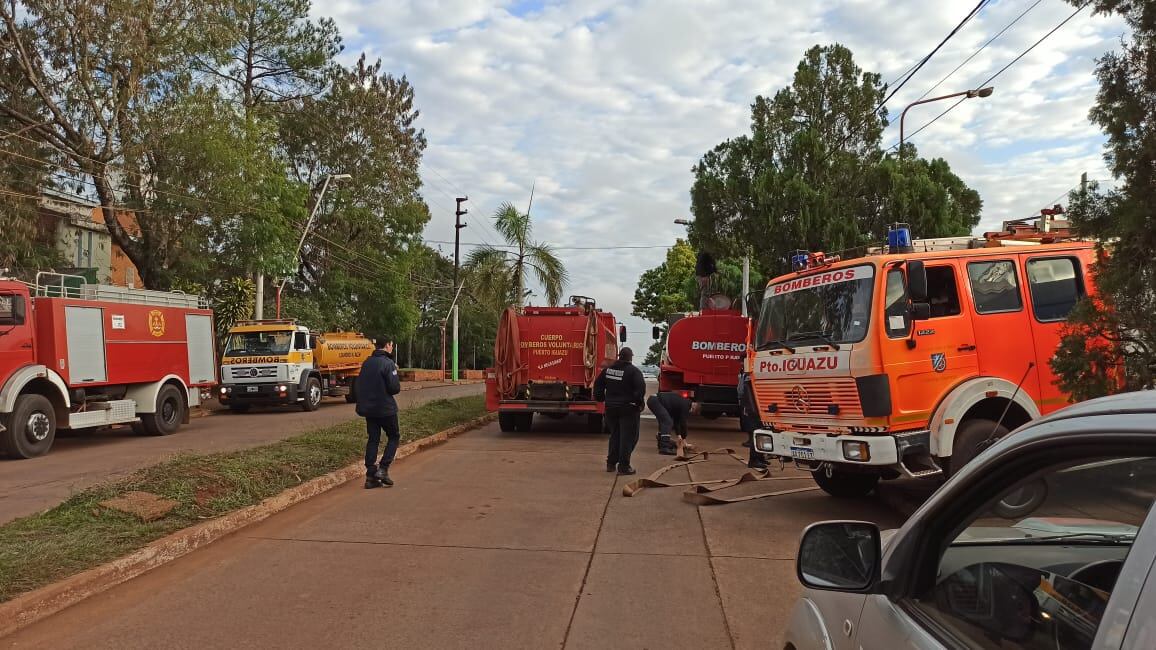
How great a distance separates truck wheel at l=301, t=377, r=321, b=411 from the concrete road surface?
47.5 feet

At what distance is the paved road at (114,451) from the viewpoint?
9.23m

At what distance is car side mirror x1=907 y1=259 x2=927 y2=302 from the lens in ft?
23.4

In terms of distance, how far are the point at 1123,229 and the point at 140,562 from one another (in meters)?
7.26

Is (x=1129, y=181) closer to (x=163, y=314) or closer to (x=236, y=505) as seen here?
(x=236, y=505)

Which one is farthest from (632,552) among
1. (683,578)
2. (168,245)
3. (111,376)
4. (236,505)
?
(168,245)

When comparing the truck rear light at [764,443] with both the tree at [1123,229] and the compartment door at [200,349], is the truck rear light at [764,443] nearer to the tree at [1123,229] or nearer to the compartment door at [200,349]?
the tree at [1123,229]

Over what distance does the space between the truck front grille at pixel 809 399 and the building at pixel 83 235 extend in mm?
18345

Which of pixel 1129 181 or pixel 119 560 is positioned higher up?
pixel 1129 181

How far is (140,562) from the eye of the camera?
5883 millimetres

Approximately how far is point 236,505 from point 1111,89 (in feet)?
25.9

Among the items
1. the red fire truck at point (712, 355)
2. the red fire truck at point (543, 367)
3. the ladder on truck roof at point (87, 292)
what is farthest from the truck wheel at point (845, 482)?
the ladder on truck roof at point (87, 292)

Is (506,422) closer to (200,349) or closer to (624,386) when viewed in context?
(624,386)

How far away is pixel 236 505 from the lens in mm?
7535

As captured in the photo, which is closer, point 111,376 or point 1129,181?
point 1129,181
